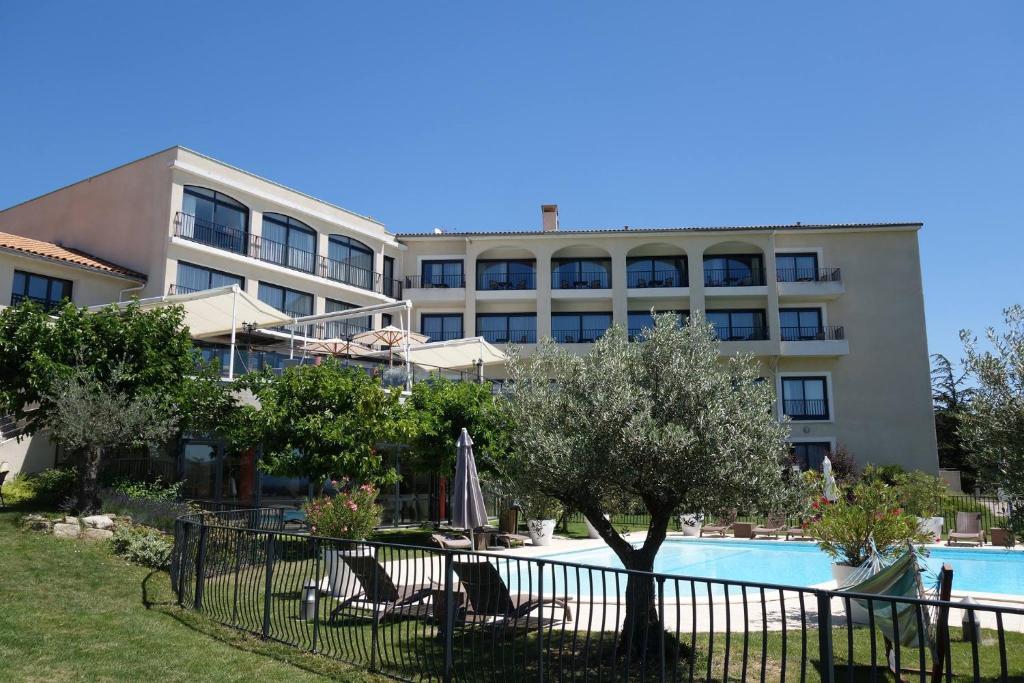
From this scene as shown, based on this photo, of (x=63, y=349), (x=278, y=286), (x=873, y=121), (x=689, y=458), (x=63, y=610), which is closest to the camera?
(x=689, y=458)

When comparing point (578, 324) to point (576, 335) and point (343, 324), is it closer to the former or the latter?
point (576, 335)

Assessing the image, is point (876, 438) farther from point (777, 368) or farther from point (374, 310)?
point (374, 310)

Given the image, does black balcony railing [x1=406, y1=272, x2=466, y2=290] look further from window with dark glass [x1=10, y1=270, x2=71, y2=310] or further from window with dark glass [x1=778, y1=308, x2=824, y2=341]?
window with dark glass [x1=10, y1=270, x2=71, y2=310]

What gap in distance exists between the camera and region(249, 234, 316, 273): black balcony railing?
29.7 m

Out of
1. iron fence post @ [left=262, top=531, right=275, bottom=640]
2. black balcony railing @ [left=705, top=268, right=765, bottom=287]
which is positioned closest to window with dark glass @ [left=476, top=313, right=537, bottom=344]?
black balcony railing @ [left=705, top=268, right=765, bottom=287]

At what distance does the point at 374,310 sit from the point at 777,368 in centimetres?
2179

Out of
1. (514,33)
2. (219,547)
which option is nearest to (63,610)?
(219,547)

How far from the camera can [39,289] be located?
24109mm

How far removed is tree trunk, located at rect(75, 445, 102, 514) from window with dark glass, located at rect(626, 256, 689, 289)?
89.6 feet

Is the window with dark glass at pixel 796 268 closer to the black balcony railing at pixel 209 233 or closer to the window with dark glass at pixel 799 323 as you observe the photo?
the window with dark glass at pixel 799 323

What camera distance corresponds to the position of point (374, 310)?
23656mm

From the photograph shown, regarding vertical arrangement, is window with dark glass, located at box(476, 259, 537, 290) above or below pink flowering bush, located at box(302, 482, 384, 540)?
above

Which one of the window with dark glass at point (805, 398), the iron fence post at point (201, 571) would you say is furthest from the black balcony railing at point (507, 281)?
the iron fence post at point (201, 571)

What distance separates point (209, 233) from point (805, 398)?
27.5 metres
